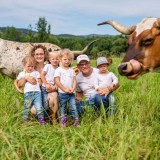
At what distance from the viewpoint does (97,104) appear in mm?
5316

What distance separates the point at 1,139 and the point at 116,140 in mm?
1254

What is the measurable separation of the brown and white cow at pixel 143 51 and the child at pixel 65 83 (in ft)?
3.38

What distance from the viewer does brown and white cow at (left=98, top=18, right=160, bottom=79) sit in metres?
4.47

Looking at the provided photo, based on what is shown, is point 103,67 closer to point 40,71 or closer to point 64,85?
point 64,85

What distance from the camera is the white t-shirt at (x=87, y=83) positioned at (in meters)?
5.42

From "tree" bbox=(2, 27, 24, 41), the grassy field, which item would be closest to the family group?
the grassy field

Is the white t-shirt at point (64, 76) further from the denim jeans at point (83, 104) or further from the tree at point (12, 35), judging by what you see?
the tree at point (12, 35)

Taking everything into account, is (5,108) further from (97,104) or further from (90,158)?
(90,158)

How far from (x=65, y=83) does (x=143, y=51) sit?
1363 millimetres

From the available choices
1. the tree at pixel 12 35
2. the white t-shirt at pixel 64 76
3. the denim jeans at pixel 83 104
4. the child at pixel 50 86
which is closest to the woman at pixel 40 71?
the child at pixel 50 86

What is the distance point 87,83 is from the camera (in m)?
5.44

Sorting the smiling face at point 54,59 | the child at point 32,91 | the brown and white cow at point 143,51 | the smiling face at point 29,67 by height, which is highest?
the brown and white cow at point 143,51

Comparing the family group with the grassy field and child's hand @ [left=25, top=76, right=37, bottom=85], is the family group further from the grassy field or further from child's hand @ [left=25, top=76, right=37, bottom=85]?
the grassy field

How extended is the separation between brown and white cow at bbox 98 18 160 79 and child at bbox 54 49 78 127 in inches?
40.5
